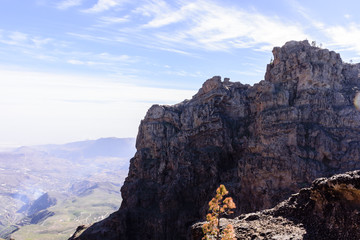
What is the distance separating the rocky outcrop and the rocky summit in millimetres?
48021

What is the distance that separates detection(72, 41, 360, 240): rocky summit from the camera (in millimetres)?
94938

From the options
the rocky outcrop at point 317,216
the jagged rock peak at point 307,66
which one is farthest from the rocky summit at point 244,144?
the rocky outcrop at point 317,216

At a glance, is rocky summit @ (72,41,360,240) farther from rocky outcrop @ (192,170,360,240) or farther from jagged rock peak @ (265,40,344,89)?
rocky outcrop @ (192,170,360,240)

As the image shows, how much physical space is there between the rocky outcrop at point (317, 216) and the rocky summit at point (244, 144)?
4802 centimetres

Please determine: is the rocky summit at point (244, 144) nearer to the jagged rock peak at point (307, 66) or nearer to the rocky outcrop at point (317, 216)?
the jagged rock peak at point (307, 66)

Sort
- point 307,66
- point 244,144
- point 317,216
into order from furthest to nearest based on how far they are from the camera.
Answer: point 244,144, point 307,66, point 317,216

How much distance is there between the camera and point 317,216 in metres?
39.6

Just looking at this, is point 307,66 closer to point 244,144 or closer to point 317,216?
point 244,144

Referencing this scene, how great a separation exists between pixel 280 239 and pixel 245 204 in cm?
6339

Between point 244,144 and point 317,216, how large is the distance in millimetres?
77016

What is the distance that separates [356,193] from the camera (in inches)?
1395

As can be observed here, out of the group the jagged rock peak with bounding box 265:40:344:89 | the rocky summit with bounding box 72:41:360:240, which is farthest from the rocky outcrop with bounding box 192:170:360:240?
the jagged rock peak with bounding box 265:40:344:89

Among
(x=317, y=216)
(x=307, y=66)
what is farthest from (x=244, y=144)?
(x=317, y=216)

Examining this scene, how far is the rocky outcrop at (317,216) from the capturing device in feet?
116
